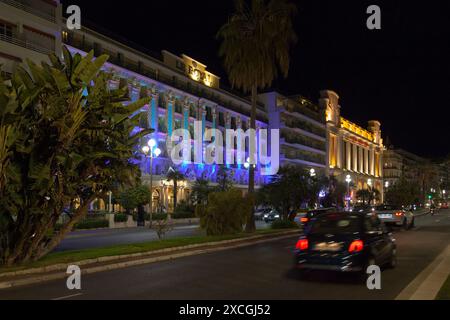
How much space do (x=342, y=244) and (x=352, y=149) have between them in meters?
116

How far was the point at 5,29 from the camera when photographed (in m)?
38.2

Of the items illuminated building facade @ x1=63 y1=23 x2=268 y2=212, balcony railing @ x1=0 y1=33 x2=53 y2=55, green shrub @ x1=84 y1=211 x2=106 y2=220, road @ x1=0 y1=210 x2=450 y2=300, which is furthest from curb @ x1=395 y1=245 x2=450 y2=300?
illuminated building facade @ x1=63 y1=23 x2=268 y2=212

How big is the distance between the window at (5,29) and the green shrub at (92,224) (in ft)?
51.5

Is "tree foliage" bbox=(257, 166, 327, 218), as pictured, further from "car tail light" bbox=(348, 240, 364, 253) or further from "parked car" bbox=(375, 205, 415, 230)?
"car tail light" bbox=(348, 240, 364, 253)

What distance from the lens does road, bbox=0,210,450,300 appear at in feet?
32.6

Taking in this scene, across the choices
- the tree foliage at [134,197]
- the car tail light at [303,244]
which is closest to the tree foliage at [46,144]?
the car tail light at [303,244]

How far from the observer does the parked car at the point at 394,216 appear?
99.1ft

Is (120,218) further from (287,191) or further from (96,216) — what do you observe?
(287,191)

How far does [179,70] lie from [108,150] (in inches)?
2059

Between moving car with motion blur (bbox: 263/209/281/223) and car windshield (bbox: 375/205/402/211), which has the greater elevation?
car windshield (bbox: 375/205/402/211)

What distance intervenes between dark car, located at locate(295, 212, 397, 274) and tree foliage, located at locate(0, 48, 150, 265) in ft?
21.1

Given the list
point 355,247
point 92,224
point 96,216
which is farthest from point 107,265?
point 96,216

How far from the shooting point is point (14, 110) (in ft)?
42.5

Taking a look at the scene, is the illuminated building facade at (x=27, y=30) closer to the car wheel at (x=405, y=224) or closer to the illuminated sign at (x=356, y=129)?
the car wheel at (x=405, y=224)
